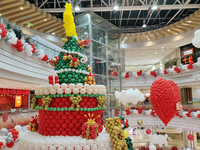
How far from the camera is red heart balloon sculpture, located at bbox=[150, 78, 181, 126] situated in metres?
4.01

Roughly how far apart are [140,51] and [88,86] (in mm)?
13962

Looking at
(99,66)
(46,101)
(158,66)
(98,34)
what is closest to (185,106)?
(158,66)

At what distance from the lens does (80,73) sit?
16.3 ft

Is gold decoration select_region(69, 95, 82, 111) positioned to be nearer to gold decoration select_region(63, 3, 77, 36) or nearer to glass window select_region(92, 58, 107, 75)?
gold decoration select_region(63, 3, 77, 36)

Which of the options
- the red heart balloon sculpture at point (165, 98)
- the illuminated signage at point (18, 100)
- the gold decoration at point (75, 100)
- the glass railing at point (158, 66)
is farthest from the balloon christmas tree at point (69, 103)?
the illuminated signage at point (18, 100)

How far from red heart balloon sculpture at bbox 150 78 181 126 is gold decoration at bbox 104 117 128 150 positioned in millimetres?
1152

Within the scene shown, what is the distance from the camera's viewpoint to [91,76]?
496 cm

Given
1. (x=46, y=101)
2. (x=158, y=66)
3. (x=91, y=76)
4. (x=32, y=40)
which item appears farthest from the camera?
(x=158, y=66)

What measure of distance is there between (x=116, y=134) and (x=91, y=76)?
5.89ft

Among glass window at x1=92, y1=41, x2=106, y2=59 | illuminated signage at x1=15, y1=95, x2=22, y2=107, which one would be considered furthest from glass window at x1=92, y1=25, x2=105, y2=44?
illuminated signage at x1=15, y1=95, x2=22, y2=107

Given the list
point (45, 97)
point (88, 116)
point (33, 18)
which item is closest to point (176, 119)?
point (88, 116)

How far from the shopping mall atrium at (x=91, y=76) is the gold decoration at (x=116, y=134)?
0.08 feet

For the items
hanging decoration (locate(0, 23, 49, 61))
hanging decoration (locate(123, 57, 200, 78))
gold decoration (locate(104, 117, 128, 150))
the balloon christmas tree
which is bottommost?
gold decoration (locate(104, 117, 128, 150))

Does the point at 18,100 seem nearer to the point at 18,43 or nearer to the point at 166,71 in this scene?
the point at 18,43
